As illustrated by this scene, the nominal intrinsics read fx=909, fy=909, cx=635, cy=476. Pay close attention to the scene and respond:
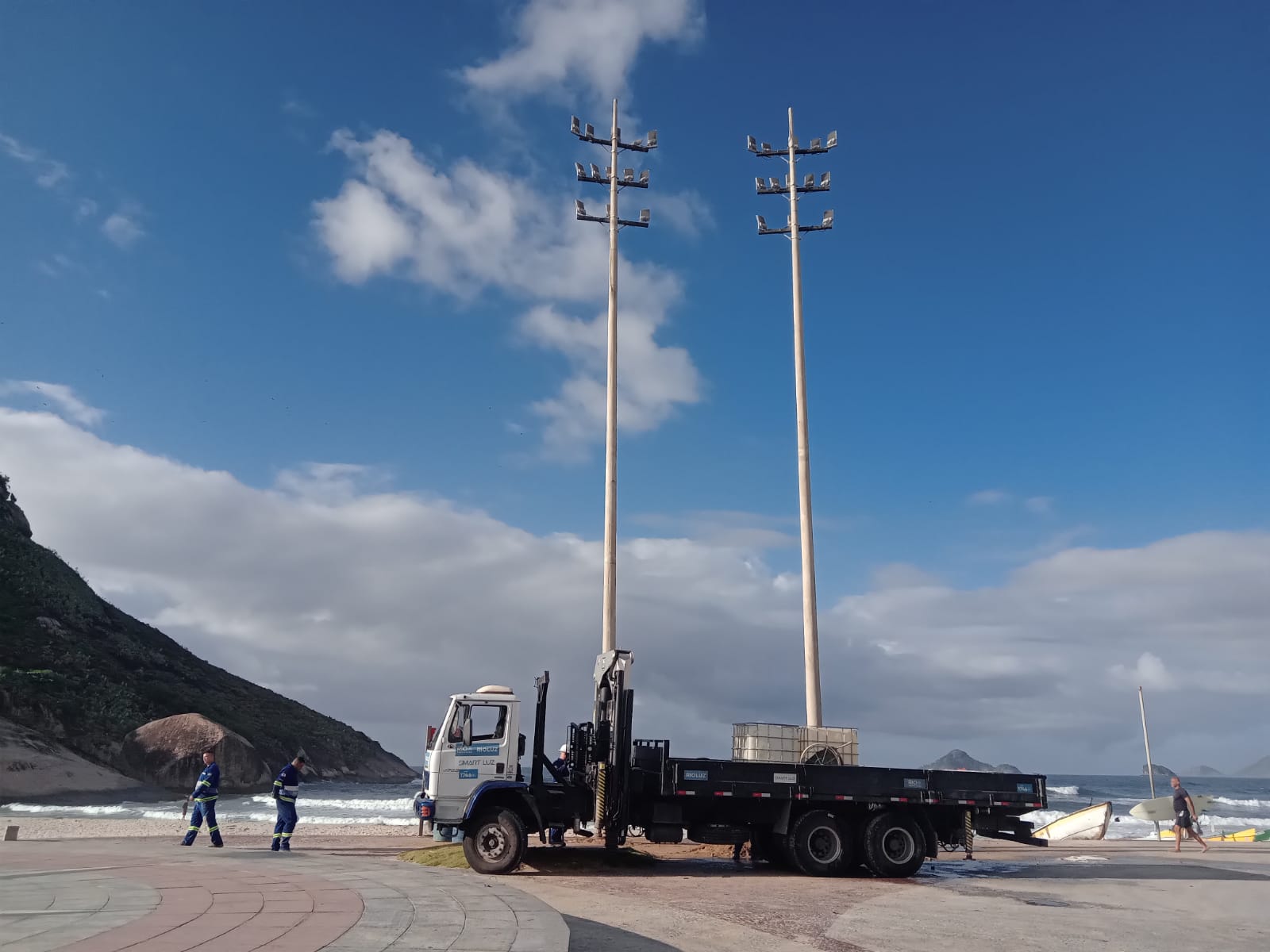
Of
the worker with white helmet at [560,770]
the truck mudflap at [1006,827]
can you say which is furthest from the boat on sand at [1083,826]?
the worker with white helmet at [560,770]

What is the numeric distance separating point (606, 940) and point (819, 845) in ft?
26.8

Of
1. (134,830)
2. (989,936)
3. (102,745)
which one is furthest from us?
(102,745)

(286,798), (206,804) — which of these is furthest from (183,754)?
(286,798)

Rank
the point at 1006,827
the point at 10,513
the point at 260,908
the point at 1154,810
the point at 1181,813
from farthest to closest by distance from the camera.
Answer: the point at 10,513
the point at 1154,810
the point at 1181,813
the point at 1006,827
the point at 260,908

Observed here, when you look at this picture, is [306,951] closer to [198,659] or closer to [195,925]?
[195,925]

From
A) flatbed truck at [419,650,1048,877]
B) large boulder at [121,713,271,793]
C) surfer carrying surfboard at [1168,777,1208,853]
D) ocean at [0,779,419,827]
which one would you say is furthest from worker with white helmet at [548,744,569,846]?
large boulder at [121,713,271,793]

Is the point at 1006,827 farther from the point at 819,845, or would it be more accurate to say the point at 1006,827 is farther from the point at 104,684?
the point at 104,684

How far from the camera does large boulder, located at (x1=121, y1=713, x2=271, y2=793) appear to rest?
51312mm

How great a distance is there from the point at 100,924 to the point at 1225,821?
59568 mm

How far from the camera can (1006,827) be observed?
17344 mm

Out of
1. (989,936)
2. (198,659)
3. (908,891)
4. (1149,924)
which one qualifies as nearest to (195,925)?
(989,936)

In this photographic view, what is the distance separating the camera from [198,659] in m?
98.1

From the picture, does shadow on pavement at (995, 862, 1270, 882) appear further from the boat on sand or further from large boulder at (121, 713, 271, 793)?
large boulder at (121, 713, 271, 793)

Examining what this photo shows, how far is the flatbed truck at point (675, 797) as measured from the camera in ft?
50.2
